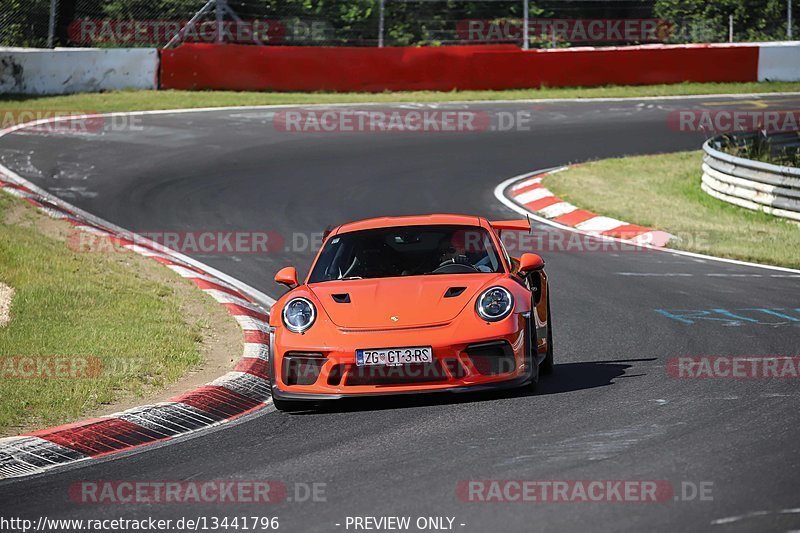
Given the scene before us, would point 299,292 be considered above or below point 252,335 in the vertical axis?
above

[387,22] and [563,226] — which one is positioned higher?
[387,22]

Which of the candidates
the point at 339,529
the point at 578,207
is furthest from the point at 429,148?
the point at 339,529

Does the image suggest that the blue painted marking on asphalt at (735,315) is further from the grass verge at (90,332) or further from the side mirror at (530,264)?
the grass verge at (90,332)

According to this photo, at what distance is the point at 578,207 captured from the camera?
17.0 metres

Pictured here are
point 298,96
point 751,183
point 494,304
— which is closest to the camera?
point 494,304

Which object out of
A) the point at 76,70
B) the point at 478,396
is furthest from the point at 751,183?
the point at 76,70

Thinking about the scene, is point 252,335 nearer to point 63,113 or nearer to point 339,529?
point 339,529

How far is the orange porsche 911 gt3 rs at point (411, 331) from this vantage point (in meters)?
7.38

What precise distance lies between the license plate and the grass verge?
1726 mm

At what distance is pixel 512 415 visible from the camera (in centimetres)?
711

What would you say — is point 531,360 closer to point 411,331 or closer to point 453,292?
point 453,292

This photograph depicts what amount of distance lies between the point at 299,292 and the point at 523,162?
12.9 meters

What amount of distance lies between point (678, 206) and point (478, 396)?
34.4 feet

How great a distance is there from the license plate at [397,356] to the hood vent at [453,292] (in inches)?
23.1
